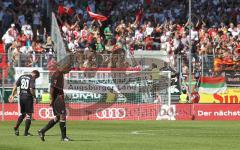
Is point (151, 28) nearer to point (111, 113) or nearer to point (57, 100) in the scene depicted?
point (111, 113)

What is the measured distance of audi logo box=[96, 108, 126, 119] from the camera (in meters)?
36.9

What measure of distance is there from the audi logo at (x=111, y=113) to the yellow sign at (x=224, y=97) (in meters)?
4.10

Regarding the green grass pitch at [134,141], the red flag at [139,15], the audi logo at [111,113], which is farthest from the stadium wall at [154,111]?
the green grass pitch at [134,141]

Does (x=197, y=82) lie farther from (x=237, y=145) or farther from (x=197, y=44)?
(x=237, y=145)

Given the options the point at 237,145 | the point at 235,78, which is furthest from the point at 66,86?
the point at 237,145

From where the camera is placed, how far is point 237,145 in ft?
66.1

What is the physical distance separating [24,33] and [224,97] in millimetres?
11081

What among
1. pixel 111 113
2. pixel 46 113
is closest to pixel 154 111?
pixel 111 113

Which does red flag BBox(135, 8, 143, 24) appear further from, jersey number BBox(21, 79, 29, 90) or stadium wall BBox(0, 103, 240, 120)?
jersey number BBox(21, 79, 29, 90)

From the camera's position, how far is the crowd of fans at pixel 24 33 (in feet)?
120

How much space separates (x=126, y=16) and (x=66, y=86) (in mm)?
11416

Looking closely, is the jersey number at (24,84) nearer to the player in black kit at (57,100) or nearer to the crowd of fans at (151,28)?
the player in black kit at (57,100)

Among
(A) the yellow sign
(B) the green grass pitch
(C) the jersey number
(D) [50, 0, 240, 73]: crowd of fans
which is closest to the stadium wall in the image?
(A) the yellow sign

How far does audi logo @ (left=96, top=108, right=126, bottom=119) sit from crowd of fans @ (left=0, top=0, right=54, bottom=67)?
137 inches
